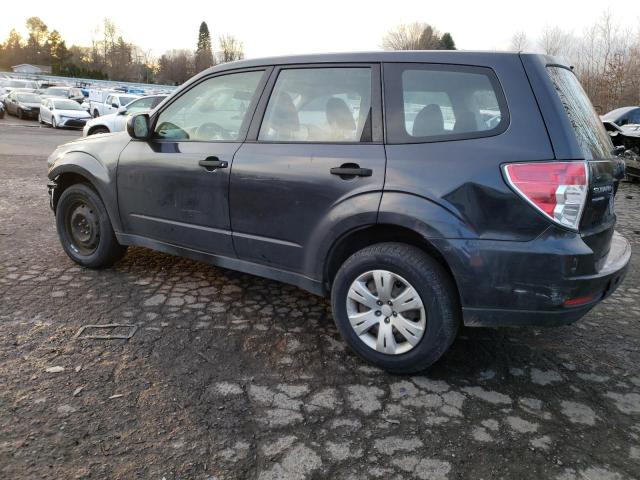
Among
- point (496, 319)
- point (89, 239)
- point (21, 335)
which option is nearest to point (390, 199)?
point (496, 319)

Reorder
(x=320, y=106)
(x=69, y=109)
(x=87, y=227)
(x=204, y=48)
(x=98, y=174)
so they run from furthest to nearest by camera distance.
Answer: (x=204, y=48)
(x=69, y=109)
(x=87, y=227)
(x=98, y=174)
(x=320, y=106)

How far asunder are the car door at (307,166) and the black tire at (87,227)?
148 centimetres

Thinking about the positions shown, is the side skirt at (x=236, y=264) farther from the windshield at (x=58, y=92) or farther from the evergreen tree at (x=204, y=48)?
the evergreen tree at (x=204, y=48)

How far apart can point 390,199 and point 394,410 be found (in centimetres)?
112

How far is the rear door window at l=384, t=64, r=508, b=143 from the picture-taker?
2.93 meters

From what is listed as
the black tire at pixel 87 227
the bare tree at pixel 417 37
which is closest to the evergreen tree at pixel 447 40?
the bare tree at pixel 417 37

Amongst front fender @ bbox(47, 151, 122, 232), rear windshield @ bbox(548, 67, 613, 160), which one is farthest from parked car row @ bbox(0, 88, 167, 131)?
rear windshield @ bbox(548, 67, 613, 160)

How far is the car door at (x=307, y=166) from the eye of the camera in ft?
10.5

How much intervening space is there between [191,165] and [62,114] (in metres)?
22.3

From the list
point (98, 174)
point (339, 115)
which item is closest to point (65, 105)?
point (98, 174)

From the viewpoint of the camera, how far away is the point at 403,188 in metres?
3.01

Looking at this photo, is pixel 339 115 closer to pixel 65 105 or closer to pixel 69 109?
pixel 69 109

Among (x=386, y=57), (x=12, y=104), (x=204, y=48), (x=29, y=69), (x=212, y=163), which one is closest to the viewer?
(x=386, y=57)

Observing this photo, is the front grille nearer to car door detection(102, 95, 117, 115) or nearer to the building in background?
car door detection(102, 95, 117, 115)
